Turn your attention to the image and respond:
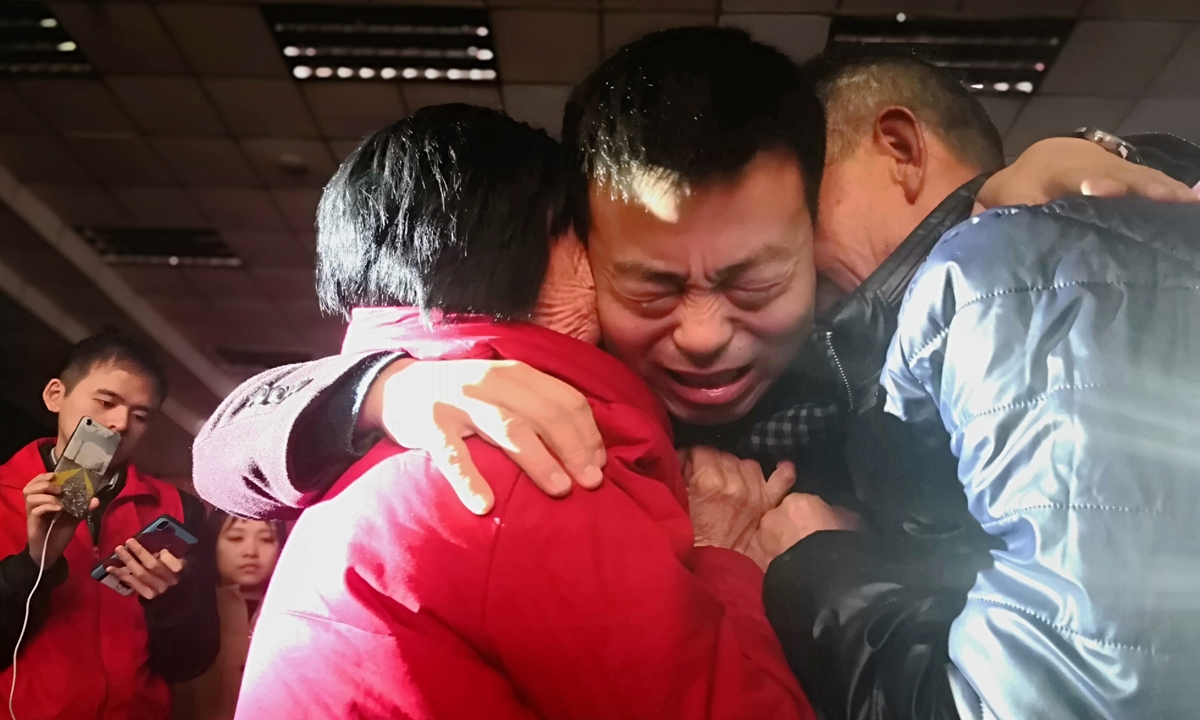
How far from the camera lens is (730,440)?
0.69m

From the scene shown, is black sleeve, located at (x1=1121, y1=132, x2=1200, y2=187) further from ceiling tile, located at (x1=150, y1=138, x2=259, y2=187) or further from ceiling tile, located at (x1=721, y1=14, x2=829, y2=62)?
ceiling tile, located at (x1=150, y1=138, x2=259, y2=187)

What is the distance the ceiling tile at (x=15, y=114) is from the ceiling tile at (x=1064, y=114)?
1.06 m

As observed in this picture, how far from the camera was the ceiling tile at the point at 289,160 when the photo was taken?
111 centimetres

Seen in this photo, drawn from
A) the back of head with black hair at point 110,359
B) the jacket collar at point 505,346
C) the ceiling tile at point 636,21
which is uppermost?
the ceiling tile at point 636,21

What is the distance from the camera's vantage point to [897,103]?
0.67m

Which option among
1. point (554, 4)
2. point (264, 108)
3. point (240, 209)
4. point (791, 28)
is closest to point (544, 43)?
point (554, 4)

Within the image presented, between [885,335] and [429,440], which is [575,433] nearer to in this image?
[429,440]

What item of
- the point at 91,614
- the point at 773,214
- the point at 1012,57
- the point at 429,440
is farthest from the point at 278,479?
the point at 1012,57

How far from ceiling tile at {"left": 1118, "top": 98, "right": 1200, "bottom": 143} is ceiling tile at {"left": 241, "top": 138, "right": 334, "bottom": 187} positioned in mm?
923

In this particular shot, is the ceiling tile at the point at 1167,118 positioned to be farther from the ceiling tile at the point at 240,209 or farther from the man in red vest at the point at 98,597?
the ceiling tile at the point at 240,209

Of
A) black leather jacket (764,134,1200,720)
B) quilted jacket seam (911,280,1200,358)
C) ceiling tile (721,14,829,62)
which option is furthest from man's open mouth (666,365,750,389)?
ceiling tile (721,14,829,62)

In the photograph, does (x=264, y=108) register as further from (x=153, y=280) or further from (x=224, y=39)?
(x=153, y=280)

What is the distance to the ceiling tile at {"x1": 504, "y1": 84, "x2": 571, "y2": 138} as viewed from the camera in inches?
26.6

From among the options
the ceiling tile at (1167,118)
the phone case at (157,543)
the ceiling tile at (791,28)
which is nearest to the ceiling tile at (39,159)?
the phone case at (157,543)
